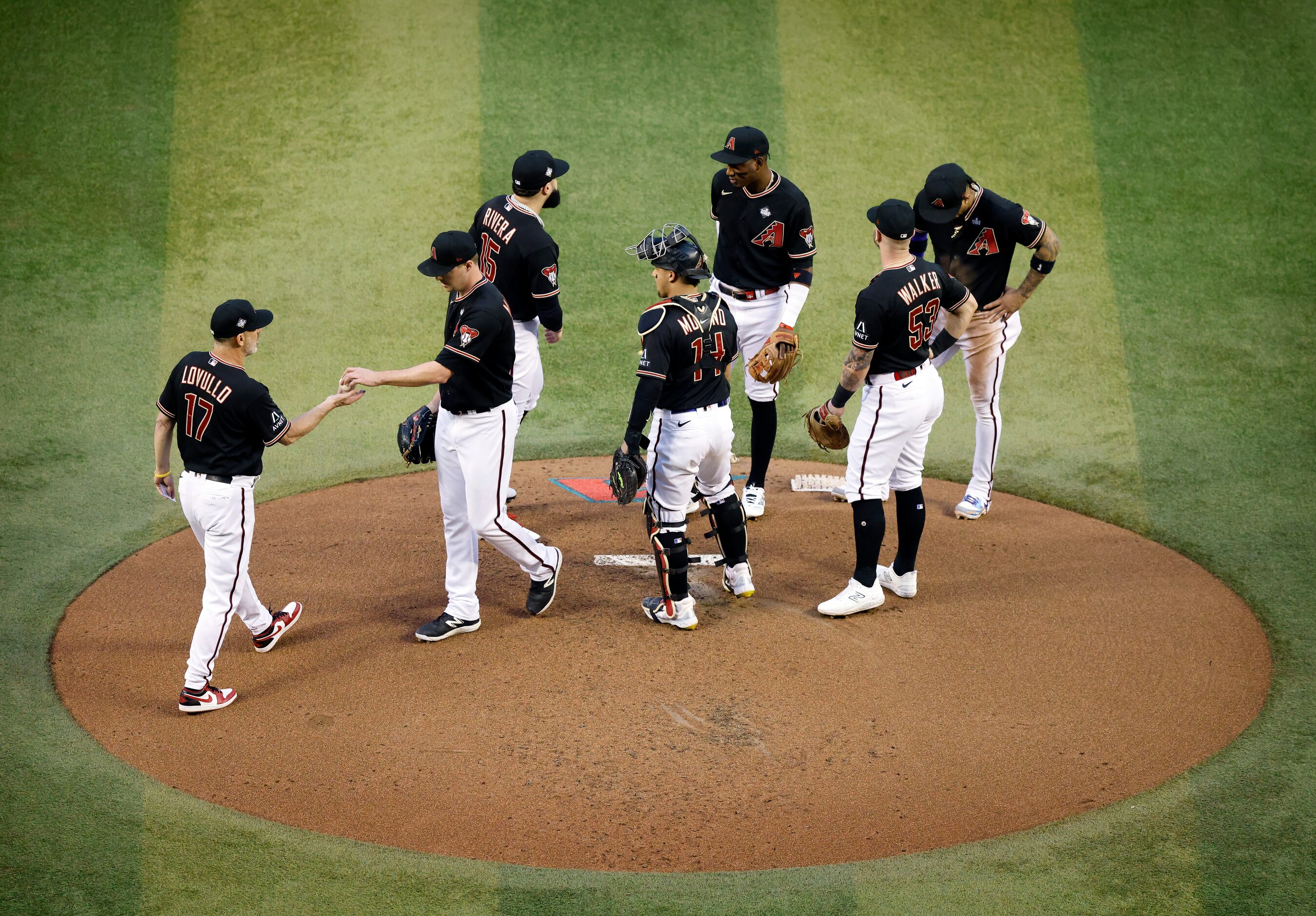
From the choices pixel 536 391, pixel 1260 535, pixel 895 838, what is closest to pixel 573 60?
pixel 536 391

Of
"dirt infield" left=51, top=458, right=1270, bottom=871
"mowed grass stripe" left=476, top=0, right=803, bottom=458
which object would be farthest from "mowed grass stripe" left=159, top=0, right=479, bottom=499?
"dirt infield" left=51, top=458, right=1270, bottom=871

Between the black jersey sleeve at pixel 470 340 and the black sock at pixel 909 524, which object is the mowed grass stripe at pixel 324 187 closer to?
the black jersey sleeve at pixel 470 340

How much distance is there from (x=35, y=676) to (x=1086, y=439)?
6740 millimetres

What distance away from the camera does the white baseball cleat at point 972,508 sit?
23.7ft

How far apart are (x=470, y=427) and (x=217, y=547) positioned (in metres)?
1.23

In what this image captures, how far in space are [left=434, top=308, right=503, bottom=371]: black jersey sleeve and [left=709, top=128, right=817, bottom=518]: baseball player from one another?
5.74 feet

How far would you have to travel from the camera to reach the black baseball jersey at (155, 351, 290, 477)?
4.83 m

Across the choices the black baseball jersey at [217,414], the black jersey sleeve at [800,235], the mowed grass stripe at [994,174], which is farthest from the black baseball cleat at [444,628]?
the mowed grass stripe at [994,174]

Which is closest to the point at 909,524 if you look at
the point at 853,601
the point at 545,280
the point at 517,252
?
the point at 853,601

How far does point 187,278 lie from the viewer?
9.75 metres

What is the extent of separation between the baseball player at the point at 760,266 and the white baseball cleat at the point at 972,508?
4.04 feet

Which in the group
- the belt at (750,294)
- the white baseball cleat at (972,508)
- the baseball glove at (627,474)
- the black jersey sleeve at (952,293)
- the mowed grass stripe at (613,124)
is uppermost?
the mowed grass stripe at (613,124)

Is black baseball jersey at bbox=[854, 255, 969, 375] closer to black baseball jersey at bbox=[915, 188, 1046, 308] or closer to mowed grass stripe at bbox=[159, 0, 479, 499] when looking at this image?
black baseball jersey at bbox=[915, 188, 1046, 308]

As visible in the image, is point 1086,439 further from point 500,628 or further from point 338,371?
point 338,371
